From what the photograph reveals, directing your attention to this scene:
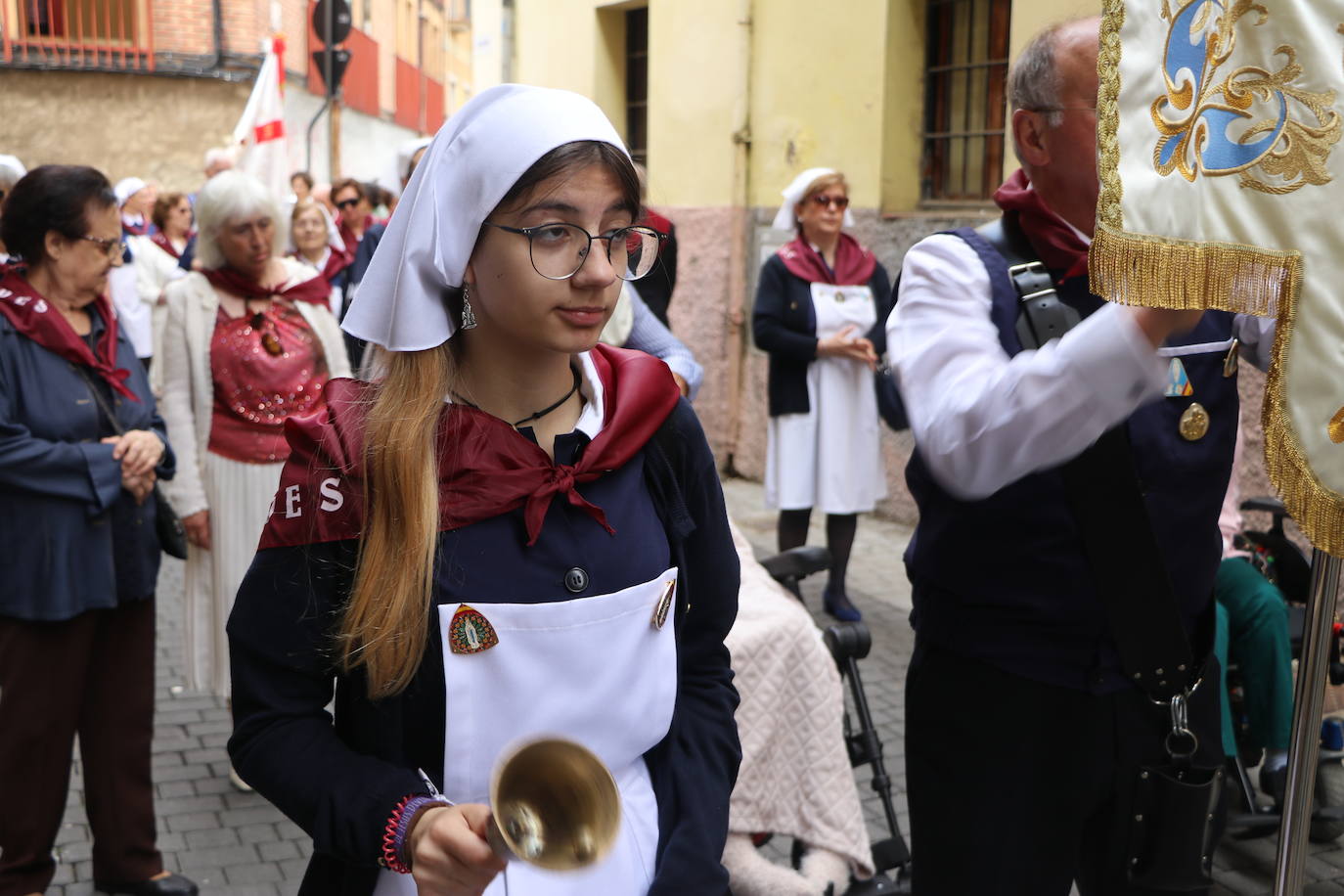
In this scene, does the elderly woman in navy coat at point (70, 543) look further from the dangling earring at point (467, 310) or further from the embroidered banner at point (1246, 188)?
the embroidered banner at point (1246, 188)

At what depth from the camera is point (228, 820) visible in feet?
15.3

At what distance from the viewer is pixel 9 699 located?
382cm

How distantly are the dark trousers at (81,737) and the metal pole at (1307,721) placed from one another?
3.15 m

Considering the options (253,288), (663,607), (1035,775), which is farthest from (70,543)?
(1035,775)

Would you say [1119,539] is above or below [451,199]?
below

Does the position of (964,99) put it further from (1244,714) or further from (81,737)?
(81,737)

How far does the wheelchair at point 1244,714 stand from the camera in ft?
13.8

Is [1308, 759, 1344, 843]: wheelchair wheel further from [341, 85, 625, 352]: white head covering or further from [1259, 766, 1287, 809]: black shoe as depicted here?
[341, 85, 625, 352]: white head covering

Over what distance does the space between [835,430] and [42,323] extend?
4.22 m

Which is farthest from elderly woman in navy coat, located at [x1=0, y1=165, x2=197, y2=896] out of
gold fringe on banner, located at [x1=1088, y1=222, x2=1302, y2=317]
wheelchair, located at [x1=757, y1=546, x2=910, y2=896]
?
gold fringe on banner, located at [x1=1088, y1=222, x2=1302, y2=317]

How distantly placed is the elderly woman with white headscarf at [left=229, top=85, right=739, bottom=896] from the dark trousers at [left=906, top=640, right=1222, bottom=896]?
0.59 metres

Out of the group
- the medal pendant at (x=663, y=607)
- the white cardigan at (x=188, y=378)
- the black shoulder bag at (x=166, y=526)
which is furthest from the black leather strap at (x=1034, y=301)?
the white cardigan at (x=188, y=378)

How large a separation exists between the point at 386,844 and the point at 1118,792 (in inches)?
48.9

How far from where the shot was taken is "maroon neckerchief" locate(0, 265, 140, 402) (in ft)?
12.4
